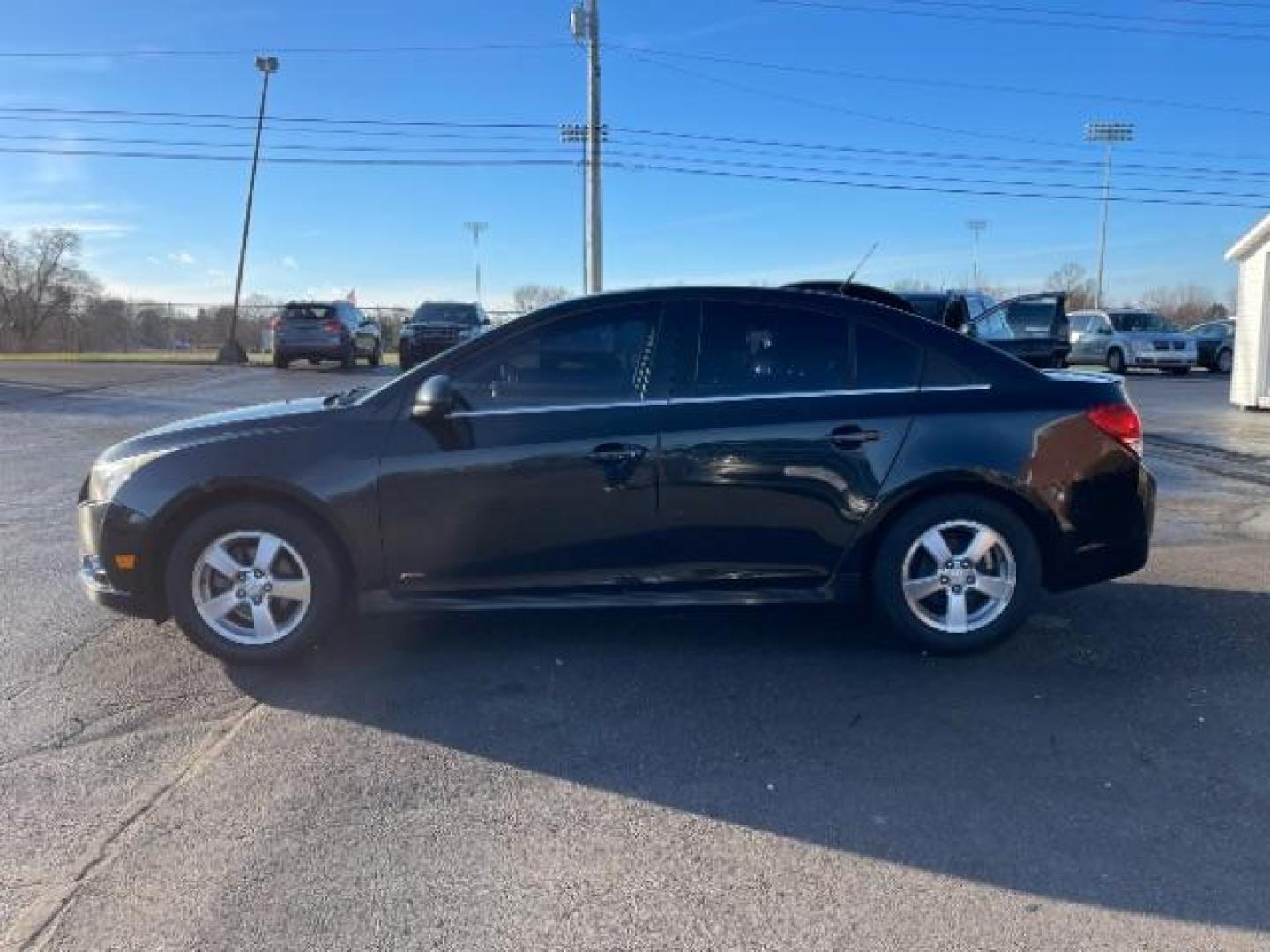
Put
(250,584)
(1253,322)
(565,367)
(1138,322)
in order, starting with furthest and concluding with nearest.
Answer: (1138,322), (1253,322), (565,367), (250,584)

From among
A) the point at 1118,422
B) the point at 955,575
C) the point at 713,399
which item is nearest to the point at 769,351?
the point at 713,399

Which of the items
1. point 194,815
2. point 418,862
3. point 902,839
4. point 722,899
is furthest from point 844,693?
point 194,815

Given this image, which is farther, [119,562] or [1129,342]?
[1129,342]

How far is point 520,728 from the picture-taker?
4008mm

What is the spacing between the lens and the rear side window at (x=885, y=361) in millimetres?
4758

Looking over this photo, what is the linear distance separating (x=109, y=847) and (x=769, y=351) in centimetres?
321

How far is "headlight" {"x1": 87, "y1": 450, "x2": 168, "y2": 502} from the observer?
14.9 feet

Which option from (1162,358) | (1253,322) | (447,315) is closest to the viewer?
(1253,322)

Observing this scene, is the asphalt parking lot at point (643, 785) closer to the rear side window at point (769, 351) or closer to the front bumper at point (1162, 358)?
the rear side window at point (769, 351)

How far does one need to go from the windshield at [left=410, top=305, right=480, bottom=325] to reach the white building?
55.2 ft

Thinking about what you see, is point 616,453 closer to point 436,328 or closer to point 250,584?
point 250,584

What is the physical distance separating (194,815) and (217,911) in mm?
609

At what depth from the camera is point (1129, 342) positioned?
29.8 metres

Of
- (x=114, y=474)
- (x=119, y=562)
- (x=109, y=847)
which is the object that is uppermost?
(x=114, y=474)
